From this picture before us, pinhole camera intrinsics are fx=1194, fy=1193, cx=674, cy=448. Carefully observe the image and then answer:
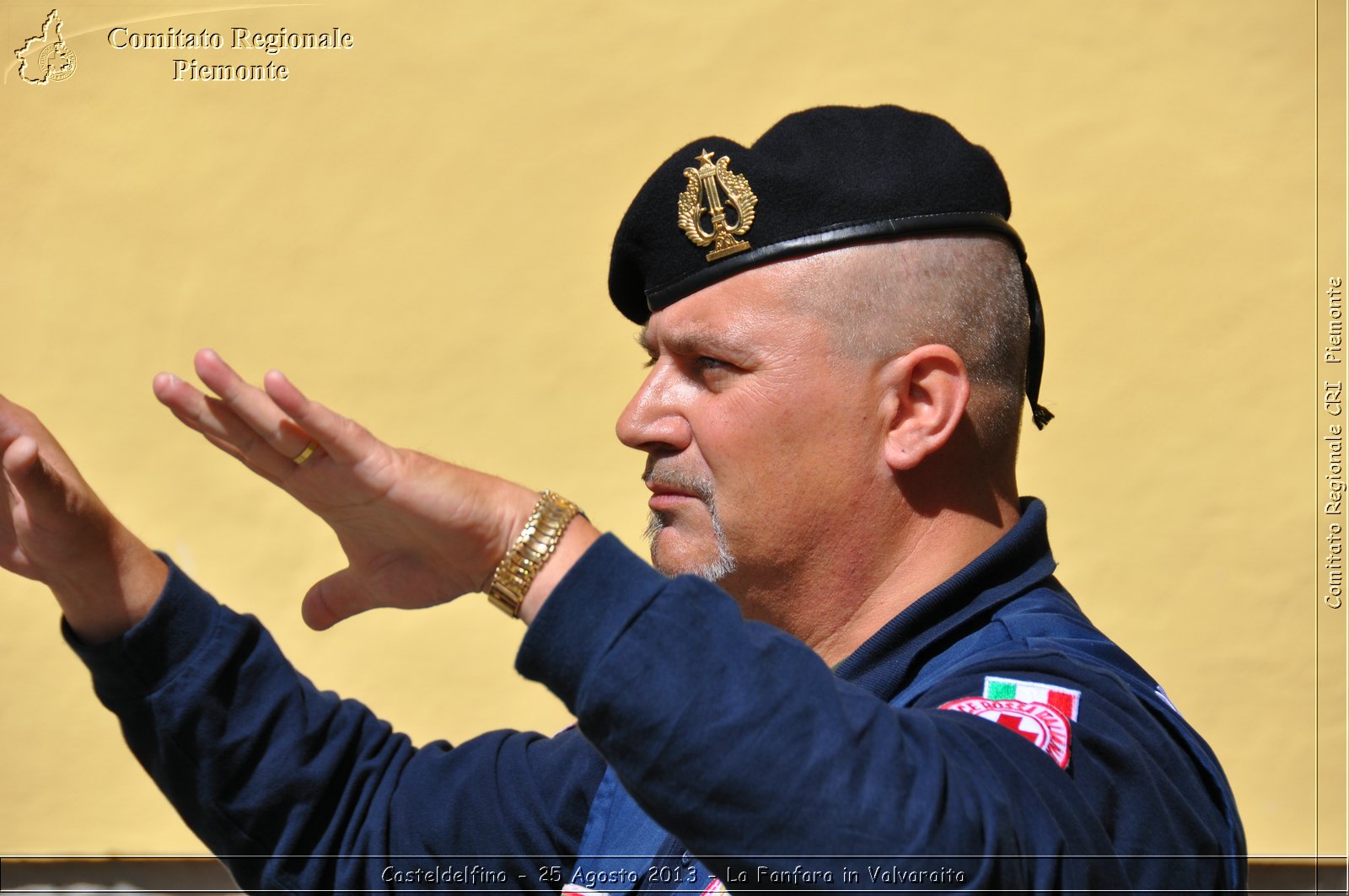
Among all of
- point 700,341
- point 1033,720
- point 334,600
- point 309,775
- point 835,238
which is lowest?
point 309,775

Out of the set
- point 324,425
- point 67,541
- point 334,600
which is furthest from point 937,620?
point 67,541

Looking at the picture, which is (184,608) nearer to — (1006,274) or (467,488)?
(467,488)

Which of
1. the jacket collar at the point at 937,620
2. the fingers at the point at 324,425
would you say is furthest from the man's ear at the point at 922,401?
the fingers at the point at 324,425

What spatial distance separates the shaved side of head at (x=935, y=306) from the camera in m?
1.58

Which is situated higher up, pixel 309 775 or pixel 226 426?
pixel 226 426

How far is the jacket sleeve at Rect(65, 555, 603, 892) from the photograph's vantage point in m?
1.56

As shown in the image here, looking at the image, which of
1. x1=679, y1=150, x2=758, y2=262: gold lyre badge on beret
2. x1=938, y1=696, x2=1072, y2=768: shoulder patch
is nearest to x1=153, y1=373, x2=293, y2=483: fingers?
x1=938, y1=696, x2=1072, y2=768: shoulder patch

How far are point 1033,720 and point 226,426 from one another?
784 mm

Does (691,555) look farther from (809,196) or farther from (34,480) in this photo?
(34,480)

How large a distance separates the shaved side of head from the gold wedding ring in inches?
29.8

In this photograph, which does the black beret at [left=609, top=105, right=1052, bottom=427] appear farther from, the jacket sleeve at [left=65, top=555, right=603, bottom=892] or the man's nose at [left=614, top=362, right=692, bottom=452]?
the jacket sleeve at [left=65, top=555, right=603, bottom=892]

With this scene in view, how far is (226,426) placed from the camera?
3.44 ft

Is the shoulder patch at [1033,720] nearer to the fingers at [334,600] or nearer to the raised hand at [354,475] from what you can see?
the raised hand at [354,475]

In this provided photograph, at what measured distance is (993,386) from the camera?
1.66 meters
